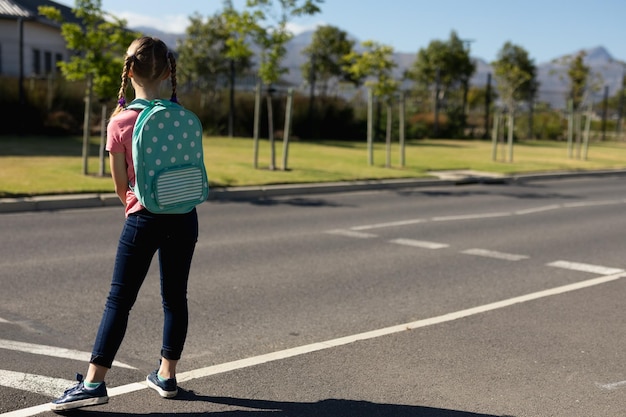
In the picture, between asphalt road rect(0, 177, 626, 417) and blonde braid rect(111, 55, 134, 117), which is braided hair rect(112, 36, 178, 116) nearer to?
blonde braid rect(111, 55, 134, 117)

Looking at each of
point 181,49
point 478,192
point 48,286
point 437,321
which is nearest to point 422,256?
point 437,321

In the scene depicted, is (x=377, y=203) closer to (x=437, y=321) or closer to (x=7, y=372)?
(x=437, y=321)

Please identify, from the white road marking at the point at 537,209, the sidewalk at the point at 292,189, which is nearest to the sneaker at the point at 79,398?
the sidewalk at the point at 292,189

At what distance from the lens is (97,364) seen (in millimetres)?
4145

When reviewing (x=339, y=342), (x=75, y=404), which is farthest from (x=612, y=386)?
(x=75, y=404)

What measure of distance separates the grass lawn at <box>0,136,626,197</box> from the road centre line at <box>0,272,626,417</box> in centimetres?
797

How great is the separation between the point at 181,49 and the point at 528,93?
17.7 metres

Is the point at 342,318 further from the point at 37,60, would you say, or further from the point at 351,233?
the point at 37,60

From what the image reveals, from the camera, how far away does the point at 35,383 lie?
4.56m

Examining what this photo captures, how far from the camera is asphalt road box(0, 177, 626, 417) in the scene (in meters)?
4.58

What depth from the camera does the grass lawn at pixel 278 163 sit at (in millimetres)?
14312

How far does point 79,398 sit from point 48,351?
3.89 feet

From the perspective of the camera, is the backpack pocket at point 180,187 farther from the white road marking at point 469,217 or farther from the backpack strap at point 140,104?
the white road marking at point 469,217

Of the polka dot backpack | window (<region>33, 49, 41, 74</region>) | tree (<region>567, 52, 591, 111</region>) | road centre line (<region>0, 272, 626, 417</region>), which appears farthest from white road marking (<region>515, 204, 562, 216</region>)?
window (<region>33, 49, 41, 74</region>)
